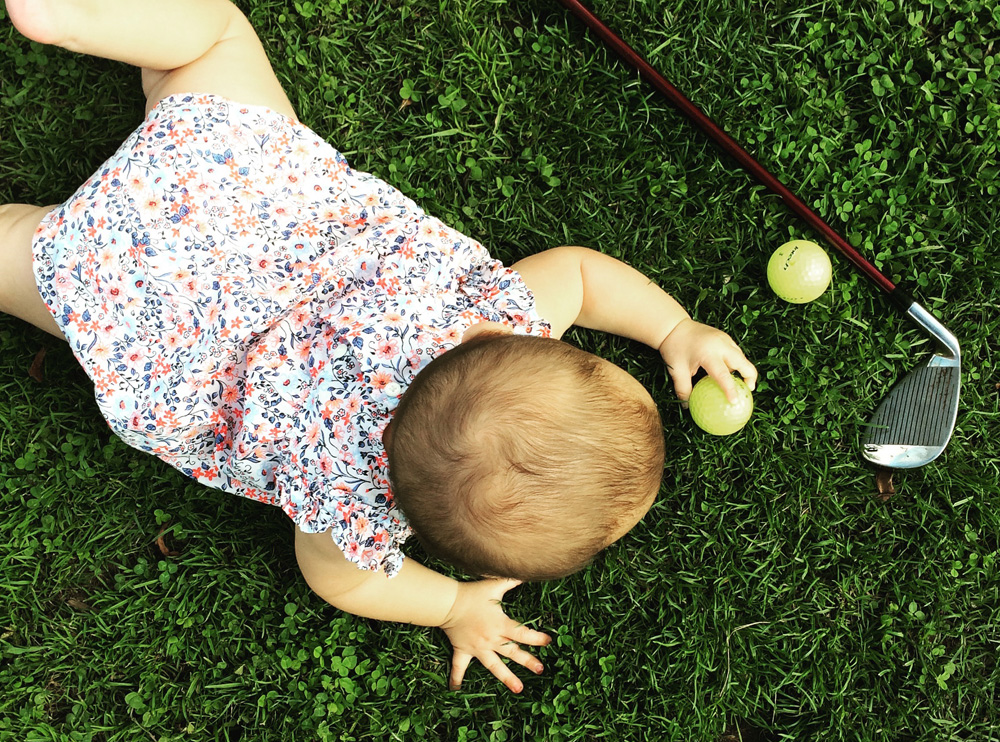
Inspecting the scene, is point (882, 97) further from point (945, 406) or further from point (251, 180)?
point (251, 180)

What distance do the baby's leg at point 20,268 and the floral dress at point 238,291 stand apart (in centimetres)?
15

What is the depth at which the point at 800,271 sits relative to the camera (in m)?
2.83

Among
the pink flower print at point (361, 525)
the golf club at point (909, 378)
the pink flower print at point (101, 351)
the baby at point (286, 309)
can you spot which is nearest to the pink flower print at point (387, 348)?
the baby at point (286, 309)

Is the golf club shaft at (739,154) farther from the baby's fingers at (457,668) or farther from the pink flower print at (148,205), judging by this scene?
the baby's fingers at (457,668)

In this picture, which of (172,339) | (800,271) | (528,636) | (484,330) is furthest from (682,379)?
(172,339)

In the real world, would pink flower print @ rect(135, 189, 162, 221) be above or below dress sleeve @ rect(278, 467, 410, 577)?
above

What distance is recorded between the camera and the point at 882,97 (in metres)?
3.01

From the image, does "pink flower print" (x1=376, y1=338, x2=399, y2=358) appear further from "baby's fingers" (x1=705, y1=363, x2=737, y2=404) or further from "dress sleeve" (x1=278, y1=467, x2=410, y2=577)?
"baby's fingers" (x1=705, y1=363, x2=737, y2=404)

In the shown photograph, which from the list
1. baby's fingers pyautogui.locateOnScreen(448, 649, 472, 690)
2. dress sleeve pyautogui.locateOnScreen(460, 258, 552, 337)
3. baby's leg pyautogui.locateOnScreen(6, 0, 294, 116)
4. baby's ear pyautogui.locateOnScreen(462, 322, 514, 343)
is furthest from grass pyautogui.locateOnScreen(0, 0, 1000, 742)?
baby's ear pyautogui.locateOnScreen(462, 322, 514, 343)

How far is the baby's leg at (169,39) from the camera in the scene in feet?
7.82

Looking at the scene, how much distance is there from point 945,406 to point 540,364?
1787 millimetres

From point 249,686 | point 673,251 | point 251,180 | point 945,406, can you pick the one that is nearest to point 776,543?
point 945,406

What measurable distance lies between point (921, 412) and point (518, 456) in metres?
1.80

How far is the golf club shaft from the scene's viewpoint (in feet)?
9.40
